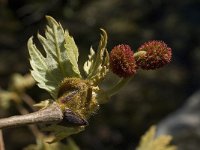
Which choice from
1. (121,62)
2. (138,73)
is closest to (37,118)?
(121,62)

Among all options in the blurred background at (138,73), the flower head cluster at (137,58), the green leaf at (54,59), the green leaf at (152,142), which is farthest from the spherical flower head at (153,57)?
the blurred background at (138,73)

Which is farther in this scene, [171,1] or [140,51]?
[171,1]

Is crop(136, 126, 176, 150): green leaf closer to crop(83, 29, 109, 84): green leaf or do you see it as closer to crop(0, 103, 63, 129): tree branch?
crop(83, 29, 109, 84): green leaf

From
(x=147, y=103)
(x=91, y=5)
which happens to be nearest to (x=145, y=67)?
(x=147, y=103)

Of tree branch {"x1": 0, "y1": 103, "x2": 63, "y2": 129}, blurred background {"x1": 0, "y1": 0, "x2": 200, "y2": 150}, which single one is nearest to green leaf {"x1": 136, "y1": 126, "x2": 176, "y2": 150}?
tree branch {"x1": 0, "y1": 103, "x2": 63, "y2": 129}

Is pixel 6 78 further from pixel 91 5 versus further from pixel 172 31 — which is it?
pixel 172 31

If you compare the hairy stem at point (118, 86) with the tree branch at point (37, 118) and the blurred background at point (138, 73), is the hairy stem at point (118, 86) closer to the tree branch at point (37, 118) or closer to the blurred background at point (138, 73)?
the tree branch at point (37, 118)

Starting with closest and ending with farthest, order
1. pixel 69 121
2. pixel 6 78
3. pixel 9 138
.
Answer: pixel 69 121, pixel 9 138, pixel 6 78

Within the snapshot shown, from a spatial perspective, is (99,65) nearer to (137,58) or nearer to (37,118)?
(137,58)
